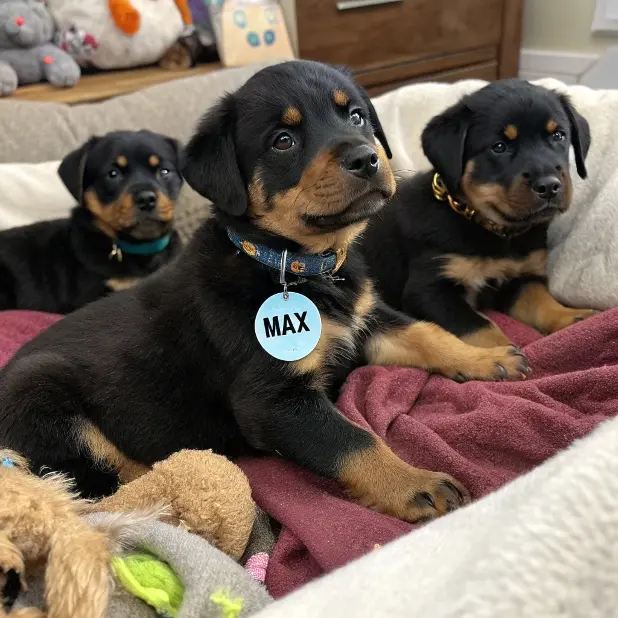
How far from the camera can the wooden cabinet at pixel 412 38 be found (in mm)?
3893

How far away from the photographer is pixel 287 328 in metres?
1.59

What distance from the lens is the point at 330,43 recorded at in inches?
155

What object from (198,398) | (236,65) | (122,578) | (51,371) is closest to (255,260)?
(198,398)

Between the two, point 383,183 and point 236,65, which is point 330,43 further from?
point 383,183

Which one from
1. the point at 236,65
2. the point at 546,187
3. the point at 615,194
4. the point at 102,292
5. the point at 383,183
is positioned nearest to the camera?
the point at 383,183

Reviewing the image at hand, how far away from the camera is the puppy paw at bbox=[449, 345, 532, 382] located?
184 centimetres

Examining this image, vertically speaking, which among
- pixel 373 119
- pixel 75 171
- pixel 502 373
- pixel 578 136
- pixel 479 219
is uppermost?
pixel 373 119

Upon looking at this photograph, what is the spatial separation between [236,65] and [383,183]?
267 centimetres

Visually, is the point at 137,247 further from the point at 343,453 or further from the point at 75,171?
the point at 343,453

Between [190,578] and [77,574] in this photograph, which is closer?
[77,574]

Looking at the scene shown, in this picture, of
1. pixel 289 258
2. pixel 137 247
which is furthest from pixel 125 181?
pixel 289 258

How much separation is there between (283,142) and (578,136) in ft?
3.79

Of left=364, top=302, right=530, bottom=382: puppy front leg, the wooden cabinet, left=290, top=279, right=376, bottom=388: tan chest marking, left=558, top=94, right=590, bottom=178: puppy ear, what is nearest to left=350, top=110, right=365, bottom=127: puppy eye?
left=290, top=279, right=376, bottom=388: tan chest marking

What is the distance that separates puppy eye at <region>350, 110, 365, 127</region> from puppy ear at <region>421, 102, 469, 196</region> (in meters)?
0.53
